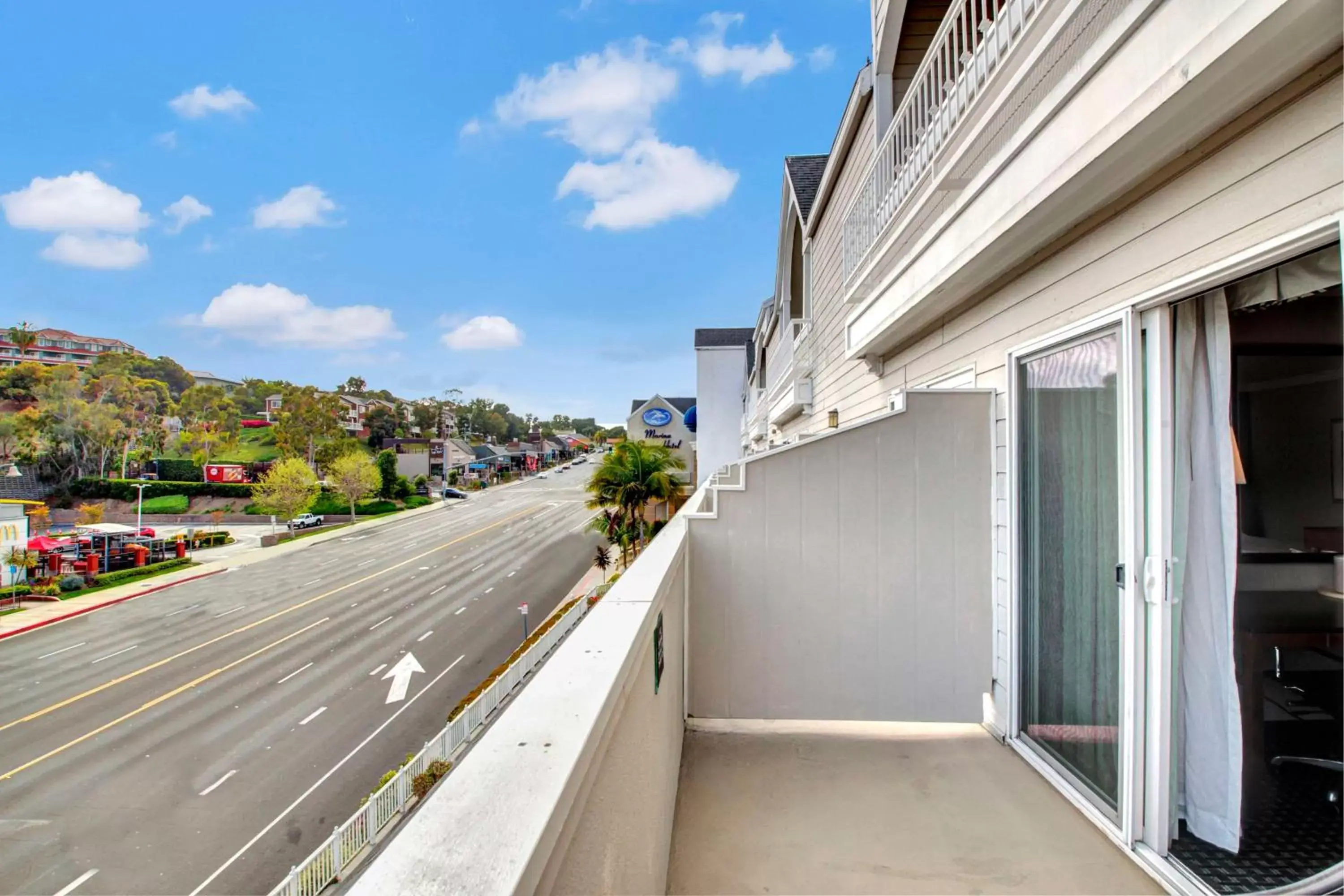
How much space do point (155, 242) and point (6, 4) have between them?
65609 mm

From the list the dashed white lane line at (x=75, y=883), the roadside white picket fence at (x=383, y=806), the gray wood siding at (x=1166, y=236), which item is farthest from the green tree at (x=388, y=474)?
the gray wood siding at (x=1166, y=236)

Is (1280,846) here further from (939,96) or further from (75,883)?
(75,883)

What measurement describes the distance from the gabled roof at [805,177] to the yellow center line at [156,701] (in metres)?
15.5

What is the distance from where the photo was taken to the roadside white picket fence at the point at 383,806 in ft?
20.4

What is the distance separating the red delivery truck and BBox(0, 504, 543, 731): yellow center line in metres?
25.3

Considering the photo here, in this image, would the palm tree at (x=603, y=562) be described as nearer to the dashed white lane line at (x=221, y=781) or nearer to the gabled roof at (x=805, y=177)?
the dashed white lane line at (x=221, y=781)

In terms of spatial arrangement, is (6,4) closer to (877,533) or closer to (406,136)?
(406,136)

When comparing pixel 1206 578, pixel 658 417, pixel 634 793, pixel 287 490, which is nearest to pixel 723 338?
pixel 658 417

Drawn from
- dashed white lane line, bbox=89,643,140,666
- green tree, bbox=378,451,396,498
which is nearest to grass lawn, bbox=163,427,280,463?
green tree, bbox=378,451,396,498

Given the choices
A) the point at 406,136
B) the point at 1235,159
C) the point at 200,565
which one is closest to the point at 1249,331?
the point at 1235,159

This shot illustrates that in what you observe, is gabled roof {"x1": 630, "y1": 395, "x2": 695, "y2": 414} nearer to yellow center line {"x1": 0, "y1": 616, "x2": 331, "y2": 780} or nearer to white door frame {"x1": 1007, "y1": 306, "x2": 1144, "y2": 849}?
yellow center line {"x1": 0, "y1": 616, "x2": 331, "y2": 780}

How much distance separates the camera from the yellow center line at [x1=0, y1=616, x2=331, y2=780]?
32.8 feet

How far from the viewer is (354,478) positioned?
33094 mm

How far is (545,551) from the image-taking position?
2478 centimetres
